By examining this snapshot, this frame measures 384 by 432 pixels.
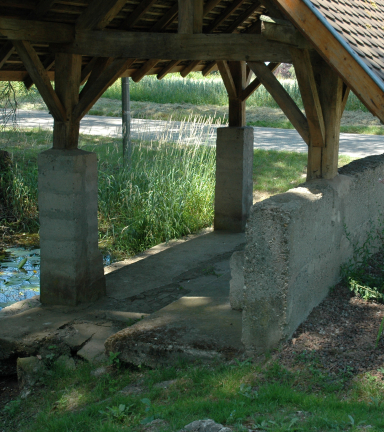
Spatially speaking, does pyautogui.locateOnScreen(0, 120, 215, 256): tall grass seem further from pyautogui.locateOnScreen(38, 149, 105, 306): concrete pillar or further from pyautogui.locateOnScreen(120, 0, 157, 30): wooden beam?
pyautogui.locateOnScreen(120, 0, 157, 30): wooden beam

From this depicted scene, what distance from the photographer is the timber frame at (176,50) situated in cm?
380

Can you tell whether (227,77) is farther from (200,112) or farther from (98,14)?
(200,112)

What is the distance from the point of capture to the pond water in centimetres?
691

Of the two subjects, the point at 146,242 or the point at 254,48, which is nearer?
the point at 254,48

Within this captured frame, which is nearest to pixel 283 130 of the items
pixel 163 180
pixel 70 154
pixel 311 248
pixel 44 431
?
pixel 163 180

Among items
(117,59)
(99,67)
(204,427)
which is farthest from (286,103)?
(204,427)

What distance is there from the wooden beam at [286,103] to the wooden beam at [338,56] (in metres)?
0.92

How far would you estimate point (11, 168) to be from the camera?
10.1 meters

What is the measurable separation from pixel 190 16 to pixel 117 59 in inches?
33.9

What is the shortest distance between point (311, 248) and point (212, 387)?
131 centimetres

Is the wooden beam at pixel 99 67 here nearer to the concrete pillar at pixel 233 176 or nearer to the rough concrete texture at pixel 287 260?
the rough concrete texture at pixel 287 260

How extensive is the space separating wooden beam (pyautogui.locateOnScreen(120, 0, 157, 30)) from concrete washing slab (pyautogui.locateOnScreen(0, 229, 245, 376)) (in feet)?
9.81

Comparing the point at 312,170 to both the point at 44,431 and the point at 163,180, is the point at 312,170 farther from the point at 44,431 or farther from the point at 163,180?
the point at 163,180

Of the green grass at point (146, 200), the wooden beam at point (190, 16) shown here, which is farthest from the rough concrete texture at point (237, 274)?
the green grass at point (146, 200)
